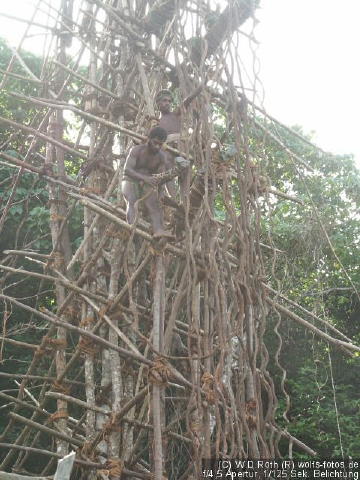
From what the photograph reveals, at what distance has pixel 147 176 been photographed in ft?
10.5

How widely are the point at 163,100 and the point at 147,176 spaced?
38.4 inches

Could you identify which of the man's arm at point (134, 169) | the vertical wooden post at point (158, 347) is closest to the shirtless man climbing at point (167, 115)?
the man's arm at point (134, 169)

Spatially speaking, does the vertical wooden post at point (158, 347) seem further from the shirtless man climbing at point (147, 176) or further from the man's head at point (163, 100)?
the man's head at point (163, 100)

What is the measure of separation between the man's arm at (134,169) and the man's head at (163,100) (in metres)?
0.67

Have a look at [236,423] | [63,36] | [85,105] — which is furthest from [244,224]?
[63,36]

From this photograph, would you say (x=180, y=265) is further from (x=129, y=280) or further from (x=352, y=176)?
(x=352, y=176)

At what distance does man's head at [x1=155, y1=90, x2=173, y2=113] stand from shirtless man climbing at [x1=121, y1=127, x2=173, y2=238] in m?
0.52

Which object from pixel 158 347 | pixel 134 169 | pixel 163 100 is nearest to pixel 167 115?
pixel 163 100

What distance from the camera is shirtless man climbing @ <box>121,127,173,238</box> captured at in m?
3.12

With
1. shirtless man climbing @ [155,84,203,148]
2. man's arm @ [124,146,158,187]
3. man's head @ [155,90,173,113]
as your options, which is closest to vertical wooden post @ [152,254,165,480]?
man's arm @ [124,146,158,187]

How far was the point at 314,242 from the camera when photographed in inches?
258

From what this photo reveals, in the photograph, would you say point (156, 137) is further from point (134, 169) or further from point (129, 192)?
point (129, 192)

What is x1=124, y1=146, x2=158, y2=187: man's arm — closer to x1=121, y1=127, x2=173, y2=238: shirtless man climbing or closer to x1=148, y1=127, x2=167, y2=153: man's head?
x1=121, y1=127, x2=173, y2=238: shirtless man climbing

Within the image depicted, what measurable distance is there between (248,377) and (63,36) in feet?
9.89
